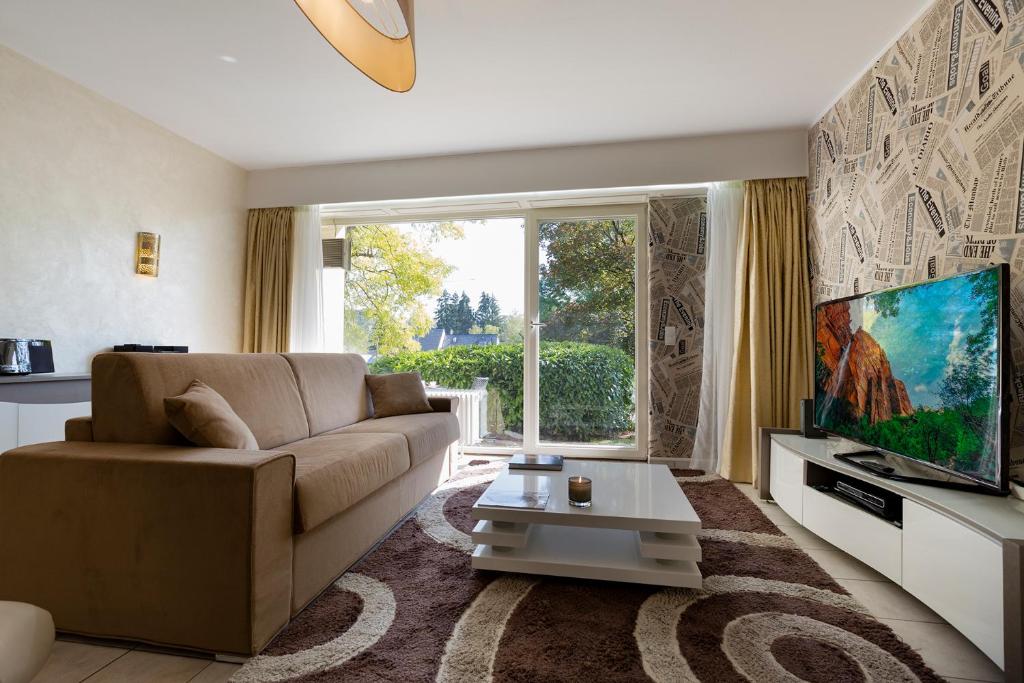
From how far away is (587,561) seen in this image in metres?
1.92

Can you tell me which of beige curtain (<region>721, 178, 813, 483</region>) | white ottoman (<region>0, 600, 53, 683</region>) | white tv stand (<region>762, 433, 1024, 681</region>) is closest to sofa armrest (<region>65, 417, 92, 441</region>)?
white ottoman (<region>0, 600, 53, 683</region>)

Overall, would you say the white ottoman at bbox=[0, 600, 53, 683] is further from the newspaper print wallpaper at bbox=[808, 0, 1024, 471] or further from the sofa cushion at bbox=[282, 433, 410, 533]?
the newspaper print wallpaper at bbox=[808, 0, 1024, 471]

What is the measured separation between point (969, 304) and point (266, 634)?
255cm

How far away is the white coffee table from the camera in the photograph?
1.82 meters

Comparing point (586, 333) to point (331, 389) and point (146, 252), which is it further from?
point (146, 252)

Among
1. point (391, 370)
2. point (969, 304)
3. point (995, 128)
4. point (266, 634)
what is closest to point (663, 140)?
point (995, 128)

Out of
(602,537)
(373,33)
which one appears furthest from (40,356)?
(602,537)

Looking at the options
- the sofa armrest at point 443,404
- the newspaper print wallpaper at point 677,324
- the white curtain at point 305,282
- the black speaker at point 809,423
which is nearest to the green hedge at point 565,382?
the newspaper print wallpaper at point 677,324

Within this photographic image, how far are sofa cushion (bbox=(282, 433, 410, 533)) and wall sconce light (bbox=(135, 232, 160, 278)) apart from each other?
81.6 inches

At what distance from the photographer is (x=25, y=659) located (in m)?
0.77

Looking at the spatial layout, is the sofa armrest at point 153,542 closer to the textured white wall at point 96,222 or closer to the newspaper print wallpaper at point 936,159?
the textured white wall at point 96,222

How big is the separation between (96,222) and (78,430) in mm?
2045

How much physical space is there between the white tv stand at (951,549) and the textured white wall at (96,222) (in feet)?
13.9

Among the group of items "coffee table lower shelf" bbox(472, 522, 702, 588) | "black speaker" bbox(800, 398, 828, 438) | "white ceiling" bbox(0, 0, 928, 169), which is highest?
"white ceiling" bbox(0, 0, 928, 169)
